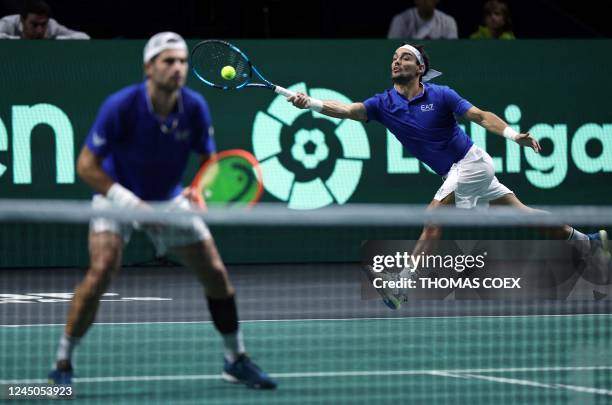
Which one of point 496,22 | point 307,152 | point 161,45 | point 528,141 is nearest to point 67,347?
point 161,45

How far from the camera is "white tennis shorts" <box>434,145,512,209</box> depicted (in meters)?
10.6

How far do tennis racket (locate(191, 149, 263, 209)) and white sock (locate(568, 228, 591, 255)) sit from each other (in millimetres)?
3650

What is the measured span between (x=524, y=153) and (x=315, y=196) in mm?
2241

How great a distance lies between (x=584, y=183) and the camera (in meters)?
14.5

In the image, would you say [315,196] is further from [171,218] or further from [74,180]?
[171,218]

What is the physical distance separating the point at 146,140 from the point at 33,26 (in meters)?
7.22

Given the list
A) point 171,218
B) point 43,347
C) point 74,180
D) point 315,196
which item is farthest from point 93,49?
point 171,218

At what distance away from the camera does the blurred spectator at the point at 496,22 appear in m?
14.6

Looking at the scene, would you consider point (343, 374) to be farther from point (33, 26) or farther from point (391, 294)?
point (33, 26)

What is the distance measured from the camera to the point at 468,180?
10.6 m

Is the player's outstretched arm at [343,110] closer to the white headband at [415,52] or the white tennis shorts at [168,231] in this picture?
the white headband at [415,52]

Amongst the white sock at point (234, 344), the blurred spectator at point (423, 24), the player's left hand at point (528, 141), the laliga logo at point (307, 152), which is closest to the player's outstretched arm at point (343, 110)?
the player's left hand at point (528, 141)

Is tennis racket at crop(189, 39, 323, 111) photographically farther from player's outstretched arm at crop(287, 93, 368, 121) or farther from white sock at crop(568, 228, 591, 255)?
white sock at crop(568, 228, 591, 255)

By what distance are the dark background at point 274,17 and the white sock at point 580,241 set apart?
561cm
